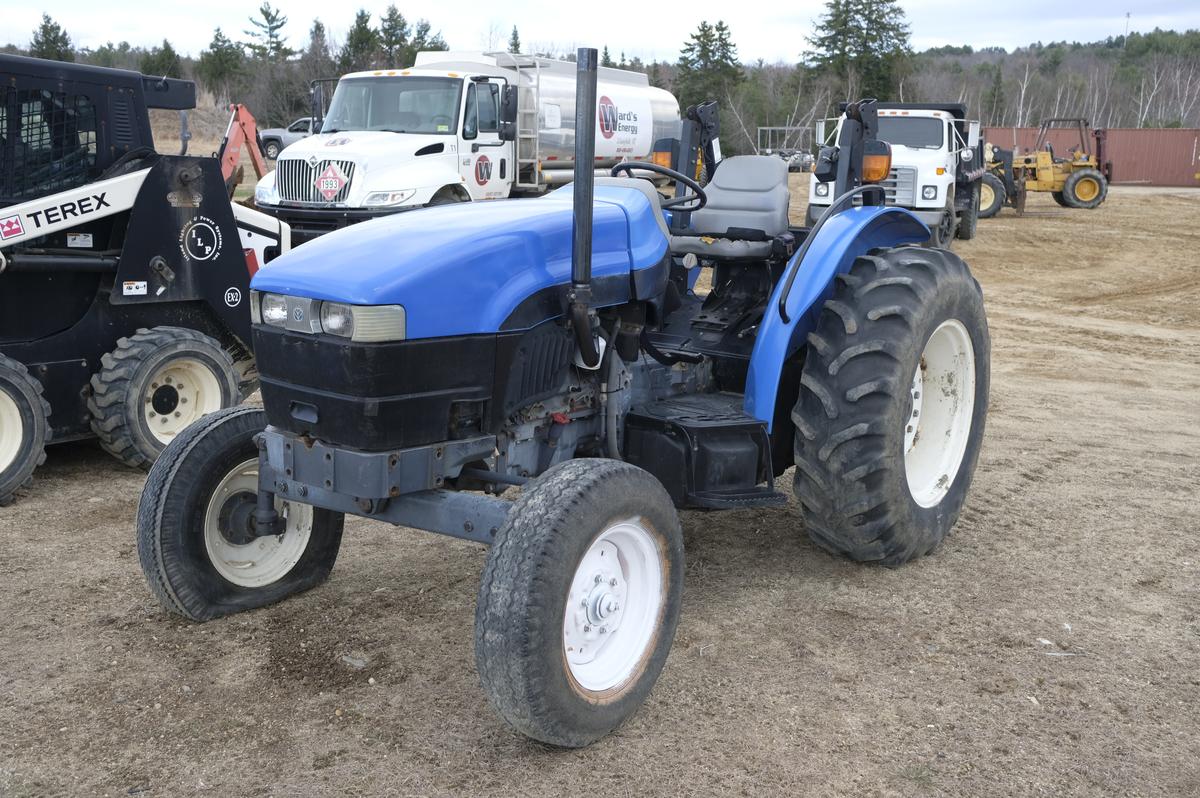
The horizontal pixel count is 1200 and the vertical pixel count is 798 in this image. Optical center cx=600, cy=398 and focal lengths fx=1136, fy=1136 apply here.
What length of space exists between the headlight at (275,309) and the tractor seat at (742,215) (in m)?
1.86

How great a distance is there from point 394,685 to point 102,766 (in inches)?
34.8

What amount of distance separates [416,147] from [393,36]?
38.4 m

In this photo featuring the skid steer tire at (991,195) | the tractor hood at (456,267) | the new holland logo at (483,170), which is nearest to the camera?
the tractor hood at (456,267)

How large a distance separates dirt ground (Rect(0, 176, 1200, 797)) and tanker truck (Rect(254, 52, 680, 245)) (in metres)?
7.37

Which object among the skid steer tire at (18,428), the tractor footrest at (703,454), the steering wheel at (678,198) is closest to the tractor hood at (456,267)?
the tractor footrest at (703,454)

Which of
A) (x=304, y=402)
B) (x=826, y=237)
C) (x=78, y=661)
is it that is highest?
(x=826, y=237)

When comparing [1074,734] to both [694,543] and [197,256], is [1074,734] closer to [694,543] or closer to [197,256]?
[694,543]

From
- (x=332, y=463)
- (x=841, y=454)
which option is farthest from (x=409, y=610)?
(x=841, y=454)

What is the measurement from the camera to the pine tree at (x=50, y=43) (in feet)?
143

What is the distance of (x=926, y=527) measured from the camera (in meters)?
4.61

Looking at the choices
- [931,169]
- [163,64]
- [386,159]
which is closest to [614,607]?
[386,159]

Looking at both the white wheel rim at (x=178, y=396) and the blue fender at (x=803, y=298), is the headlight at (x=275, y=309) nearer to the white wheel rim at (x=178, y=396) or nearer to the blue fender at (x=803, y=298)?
the blue fender at (x=803, y=298)

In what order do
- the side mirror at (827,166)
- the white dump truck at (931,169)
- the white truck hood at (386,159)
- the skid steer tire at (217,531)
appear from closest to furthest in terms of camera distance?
the skid steer tire at (217,531) < the side mirror at (827,166) < the white truck hood at (386,159) < the white dump truck at (931,169)

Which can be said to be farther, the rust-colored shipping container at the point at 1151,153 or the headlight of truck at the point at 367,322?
the rust-colored shipping container at the point at 1151,153
